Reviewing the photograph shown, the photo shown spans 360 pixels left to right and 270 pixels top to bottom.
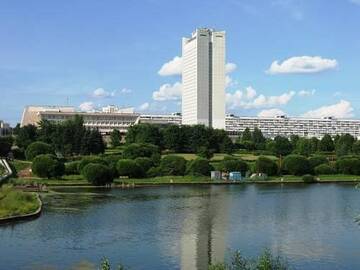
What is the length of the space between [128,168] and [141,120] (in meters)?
89.1

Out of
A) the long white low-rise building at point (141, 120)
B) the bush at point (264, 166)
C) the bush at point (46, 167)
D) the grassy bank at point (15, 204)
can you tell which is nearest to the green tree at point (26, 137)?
the bush at point (46, 167)

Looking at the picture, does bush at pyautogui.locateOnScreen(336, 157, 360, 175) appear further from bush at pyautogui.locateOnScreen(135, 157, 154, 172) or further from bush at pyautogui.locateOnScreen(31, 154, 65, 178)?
bush at pyautogui.locateOnScreen(31, 154, 65, 178)

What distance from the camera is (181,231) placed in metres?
31.6

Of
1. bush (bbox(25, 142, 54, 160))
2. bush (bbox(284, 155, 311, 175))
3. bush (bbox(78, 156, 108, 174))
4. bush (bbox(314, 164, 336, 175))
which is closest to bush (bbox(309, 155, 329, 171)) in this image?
bush (bbox(314, 164, 336, 175))

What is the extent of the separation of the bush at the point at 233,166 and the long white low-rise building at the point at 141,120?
59.0 metres

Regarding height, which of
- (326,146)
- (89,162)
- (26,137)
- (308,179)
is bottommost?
(308,179)

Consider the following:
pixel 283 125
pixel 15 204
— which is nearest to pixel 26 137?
pixel 15 204

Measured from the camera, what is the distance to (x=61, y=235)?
99.7 feet

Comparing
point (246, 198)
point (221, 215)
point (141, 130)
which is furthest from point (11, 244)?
point (141, 130)

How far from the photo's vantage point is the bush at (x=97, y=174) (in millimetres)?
61656

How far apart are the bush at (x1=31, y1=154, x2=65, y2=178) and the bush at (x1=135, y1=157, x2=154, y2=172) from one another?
922 cm

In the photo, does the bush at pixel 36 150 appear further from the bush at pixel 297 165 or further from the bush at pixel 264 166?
the bush at pixel 297 165

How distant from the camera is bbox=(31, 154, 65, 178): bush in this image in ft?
209

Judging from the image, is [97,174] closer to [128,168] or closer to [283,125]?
[128,168]
